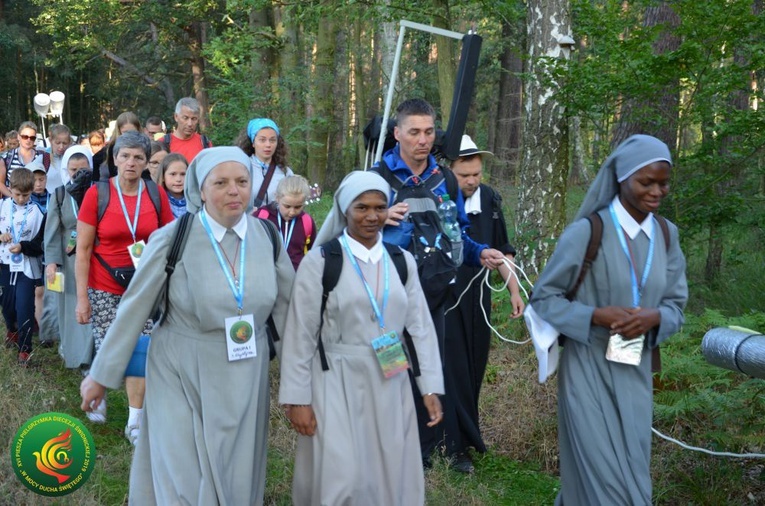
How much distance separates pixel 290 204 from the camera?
7516 mm

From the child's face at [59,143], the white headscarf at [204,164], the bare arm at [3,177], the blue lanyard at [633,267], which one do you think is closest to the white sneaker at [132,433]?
the white headscarf at [204,164]

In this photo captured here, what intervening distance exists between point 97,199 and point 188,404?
102 inches

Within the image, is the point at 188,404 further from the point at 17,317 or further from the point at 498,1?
the point at 498,1

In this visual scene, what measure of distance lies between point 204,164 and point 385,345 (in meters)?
1.25

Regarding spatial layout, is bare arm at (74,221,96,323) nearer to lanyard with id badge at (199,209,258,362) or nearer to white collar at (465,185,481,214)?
lanyard with id badge at (199,209,258,362)

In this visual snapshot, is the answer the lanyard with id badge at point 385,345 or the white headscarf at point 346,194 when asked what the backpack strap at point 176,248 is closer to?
the white headscarf at point 346,194

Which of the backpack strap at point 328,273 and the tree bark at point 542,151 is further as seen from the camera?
the tree bark at point 542,151

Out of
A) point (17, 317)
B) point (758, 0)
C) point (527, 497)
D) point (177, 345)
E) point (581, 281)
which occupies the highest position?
point (758, 0)

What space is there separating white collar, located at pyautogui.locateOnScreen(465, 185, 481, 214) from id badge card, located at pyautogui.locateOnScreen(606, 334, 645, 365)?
7.84ft

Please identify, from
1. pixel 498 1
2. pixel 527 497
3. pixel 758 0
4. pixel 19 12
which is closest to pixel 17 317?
pixel 527 497

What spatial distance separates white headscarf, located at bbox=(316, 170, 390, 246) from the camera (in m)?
4.56

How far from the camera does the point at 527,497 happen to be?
618cm

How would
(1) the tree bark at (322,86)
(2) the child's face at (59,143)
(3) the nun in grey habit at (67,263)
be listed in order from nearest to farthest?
(3) the nun in grey habit at (67,263) → (2) the child's face at (59,143) → (1) the tree bark at (322,86)

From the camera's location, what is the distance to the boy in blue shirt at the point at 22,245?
9312 mm
